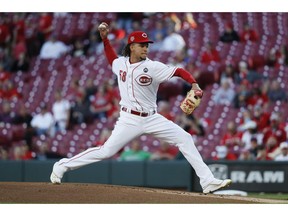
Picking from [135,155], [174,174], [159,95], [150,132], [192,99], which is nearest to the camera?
[192,99]

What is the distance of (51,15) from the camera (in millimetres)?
17953

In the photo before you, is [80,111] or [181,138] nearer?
[181,138]

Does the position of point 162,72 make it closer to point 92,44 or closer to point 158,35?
point 158,35

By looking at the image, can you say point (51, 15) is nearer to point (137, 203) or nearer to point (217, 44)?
point (217, 44)

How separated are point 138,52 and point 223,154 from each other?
17.8 ft

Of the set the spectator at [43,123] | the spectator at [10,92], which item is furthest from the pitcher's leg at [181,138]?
the spectator at [10,92]

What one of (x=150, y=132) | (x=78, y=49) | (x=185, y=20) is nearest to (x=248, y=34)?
(x=185, y=20)

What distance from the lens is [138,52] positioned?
876 centimetres

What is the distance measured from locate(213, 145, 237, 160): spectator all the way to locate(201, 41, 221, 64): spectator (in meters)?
2.51

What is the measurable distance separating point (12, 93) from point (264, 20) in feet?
16.9

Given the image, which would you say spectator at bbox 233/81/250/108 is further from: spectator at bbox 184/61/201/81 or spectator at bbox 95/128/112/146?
spectator at bbox 95/128/112/146

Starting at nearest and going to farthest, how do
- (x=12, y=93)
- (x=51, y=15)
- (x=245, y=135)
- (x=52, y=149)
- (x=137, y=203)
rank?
1. (x=137, y=203)
2. (x=245, y=135)
3. (x=52, y=149)
4. (x=12, y=93)
5. (x=51, y=15)

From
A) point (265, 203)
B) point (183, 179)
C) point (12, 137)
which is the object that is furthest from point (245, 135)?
point (265, 203)

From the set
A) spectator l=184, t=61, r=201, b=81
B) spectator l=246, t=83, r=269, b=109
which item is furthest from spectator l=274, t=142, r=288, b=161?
spectator l=184, t=61, r=201, b=81
